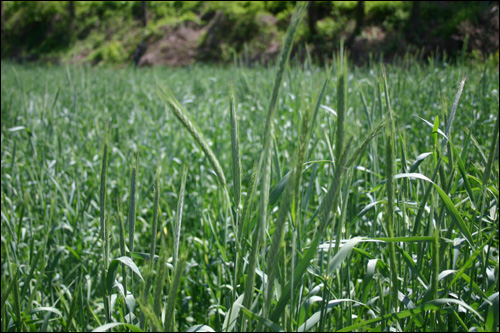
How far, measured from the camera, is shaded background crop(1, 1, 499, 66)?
9.63 m

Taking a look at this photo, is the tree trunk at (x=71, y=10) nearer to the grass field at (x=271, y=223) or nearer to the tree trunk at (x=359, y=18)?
the tree trunk at (x=359, y=18)

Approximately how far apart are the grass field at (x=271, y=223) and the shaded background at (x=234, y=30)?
53.7 inches

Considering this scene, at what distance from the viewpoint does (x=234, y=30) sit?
15.5m

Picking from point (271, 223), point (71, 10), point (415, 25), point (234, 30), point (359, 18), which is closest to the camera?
point (271, 223)

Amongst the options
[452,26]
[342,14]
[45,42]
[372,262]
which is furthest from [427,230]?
[45,42]

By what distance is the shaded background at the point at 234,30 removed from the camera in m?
9.63

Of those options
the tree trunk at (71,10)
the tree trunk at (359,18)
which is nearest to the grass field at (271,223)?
the tree trunk at (359,18)

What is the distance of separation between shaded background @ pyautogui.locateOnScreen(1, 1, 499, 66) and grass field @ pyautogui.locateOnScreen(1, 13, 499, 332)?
136cm

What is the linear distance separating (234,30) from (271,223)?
49.5 ft

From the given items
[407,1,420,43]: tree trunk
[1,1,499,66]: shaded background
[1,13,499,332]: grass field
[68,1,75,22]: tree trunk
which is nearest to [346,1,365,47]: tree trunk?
[1,1,499,66]: shaded background

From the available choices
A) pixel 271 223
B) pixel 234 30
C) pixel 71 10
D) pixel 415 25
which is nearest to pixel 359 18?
pixel 415 25

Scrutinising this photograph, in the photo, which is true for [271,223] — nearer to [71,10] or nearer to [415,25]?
[415,25]

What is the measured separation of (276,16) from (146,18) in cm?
834

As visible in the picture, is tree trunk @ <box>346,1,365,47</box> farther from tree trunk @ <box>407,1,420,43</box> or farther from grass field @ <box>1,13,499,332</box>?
grass field @ <box>1,13,499,332</box>
